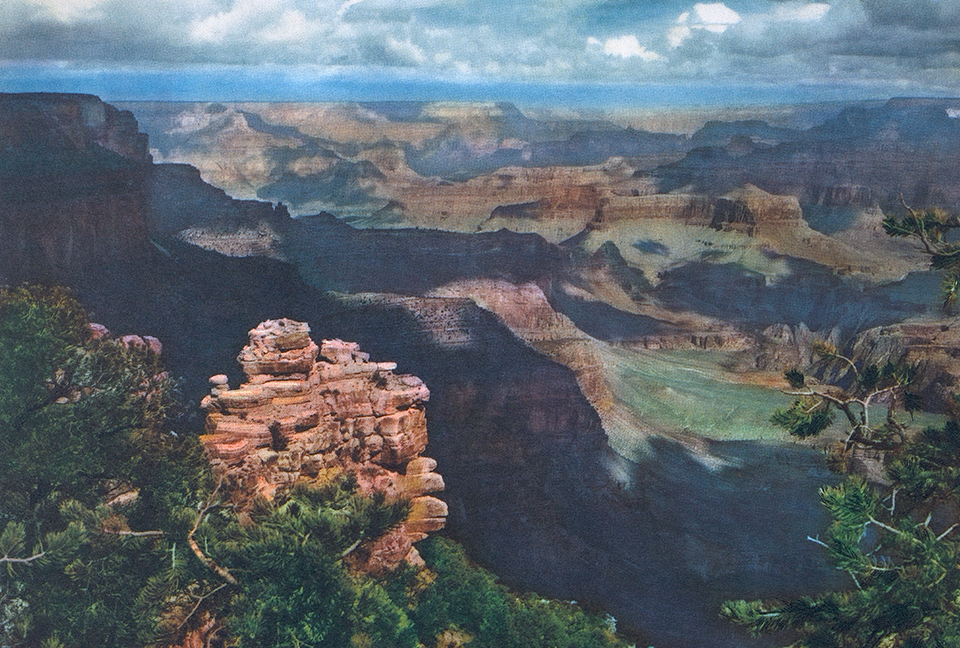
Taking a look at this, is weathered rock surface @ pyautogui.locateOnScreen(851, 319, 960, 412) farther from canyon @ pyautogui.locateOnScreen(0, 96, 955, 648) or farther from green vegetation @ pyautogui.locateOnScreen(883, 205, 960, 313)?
green vegetation @ pyautogui.locateOnScreen(883, 205, 960, 313)

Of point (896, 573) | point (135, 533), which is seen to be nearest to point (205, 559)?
point (135, 533)

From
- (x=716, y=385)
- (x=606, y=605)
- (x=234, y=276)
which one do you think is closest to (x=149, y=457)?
(x=234, y=276)

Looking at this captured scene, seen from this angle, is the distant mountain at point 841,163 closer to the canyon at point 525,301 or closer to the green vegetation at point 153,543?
the canyon at point 525,301

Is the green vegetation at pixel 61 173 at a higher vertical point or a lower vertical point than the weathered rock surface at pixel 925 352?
higher

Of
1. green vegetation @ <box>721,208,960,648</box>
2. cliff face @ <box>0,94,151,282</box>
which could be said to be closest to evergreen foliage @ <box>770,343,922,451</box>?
green vegetation @ <box>721,208,960,648</box>

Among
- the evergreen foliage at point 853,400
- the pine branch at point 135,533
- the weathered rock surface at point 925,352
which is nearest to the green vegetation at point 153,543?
the pine branch at point 135,533

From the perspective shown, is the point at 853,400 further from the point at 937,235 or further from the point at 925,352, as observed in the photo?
the point at 937,235

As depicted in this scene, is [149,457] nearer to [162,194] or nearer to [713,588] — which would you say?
[162,194]
